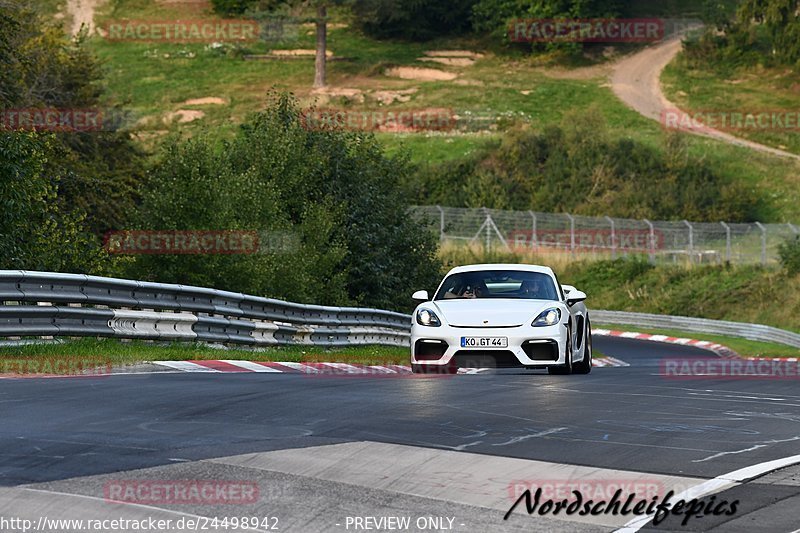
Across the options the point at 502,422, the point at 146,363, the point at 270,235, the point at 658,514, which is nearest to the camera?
the point at 658,514

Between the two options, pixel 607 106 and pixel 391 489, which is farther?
pixel 607 106

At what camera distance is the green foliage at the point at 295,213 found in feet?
85.0

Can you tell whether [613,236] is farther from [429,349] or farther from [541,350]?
[429,349]

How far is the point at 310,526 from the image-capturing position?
6.64 m

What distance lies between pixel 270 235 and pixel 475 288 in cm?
1194

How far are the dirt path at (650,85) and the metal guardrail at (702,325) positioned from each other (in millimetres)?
35131

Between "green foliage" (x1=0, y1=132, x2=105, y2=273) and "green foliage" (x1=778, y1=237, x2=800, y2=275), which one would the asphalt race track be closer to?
"green foliage" (x1=0, y1=132, x2=105, y2=273)

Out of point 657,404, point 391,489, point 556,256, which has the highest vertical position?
point 391,489

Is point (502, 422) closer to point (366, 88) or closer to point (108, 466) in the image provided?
point (108, 466)

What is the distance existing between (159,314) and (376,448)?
33.8 feet

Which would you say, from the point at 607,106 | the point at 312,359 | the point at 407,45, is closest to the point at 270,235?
Answer: the point at 312,359

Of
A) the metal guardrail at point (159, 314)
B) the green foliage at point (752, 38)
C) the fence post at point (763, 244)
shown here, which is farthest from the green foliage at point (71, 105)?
the green foliage at point (752, 38)

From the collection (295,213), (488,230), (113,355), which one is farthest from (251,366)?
(488,230)

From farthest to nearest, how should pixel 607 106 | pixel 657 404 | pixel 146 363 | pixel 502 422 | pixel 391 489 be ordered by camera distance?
pixel 607 106 → pixel 146 363 → pixel 657 404 → pixel 502 422 → pixel 391 489
